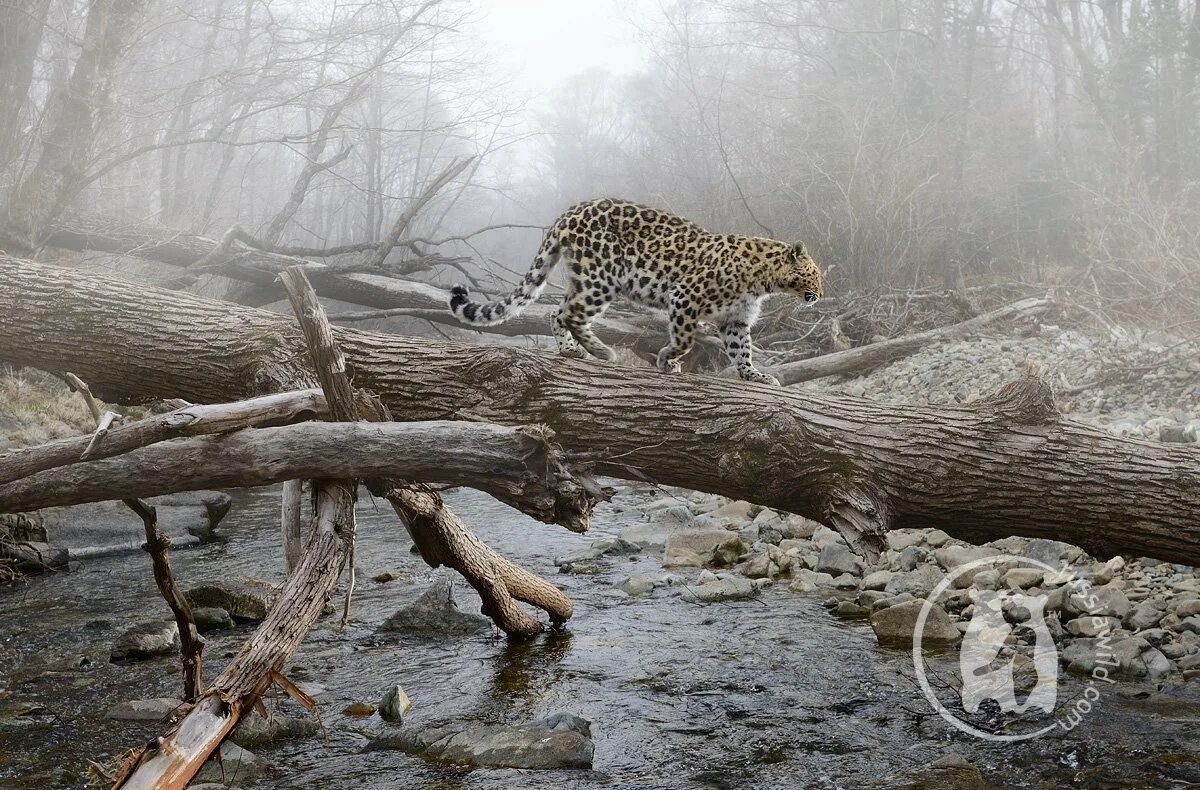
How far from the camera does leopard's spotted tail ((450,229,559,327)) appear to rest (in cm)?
621

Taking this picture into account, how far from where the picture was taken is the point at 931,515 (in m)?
5.23

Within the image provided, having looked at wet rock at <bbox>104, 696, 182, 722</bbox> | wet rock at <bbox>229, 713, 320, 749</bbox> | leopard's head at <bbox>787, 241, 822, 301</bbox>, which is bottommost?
wet rock at <bbox>104, 696, 182, 722</bbox>

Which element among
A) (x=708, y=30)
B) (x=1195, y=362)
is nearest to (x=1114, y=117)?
(x=708, y=30)

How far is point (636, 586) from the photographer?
748cm

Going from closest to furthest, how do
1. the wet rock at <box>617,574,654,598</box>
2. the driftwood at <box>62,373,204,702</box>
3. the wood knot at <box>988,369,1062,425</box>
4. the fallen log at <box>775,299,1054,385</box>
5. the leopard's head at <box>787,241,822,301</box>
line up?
the driftwood at <box>62,373,204,702</box> → the wood knot at <box>988,369,1062,425</box> → the leopard's head at <box>787,241,822,301</box> → the wet rock at <box>617,574,654,598</box> → the fallen log at <box>775,299,1054,385</box>

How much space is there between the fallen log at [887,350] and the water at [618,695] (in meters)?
2.41

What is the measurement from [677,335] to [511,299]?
1.16 metres

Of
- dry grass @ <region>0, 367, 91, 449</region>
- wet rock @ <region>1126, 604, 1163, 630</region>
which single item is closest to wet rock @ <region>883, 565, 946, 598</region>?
wet rock @ <region>1126, 604, 1163, 630</region>

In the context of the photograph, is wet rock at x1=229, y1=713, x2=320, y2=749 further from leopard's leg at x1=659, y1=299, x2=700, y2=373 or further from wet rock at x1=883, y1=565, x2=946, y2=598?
wet rock at x1=883, y1=565, x2=946, y2=598

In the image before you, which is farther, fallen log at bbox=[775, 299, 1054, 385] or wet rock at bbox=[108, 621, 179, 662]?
fallen log at bbox=[775, 299, 1054, 385]

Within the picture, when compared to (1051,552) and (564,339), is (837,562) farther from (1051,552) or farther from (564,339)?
(564,339)

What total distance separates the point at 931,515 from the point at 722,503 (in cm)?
530

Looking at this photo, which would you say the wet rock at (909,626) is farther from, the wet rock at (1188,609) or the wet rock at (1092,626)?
the wet rock at (1188,609)

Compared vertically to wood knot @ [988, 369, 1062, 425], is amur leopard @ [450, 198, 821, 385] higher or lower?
higher
